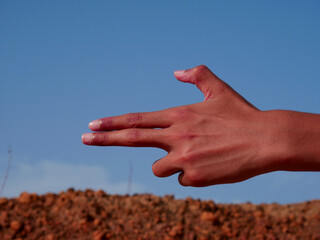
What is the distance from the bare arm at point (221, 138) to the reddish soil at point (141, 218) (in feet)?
8.70

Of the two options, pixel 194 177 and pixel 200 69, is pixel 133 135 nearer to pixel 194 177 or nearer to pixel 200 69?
pixel 194 177

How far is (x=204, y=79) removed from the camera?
7.91 feet

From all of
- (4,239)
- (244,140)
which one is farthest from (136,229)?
(244,140)

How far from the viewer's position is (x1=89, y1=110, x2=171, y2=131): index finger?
2.24 m

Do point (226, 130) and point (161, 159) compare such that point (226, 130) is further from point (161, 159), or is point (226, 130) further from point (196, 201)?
point (196, 201)

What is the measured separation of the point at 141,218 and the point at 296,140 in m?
3.14

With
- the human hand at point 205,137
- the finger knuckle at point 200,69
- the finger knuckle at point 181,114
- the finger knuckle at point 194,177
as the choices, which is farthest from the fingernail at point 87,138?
the finger knuckle at point 200,69

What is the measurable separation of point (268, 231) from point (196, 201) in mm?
1067

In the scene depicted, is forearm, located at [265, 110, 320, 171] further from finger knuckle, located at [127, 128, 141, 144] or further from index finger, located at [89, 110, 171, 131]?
finger knuckle, located at [127, 128, 141, 144]

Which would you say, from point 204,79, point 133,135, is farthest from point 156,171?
point 204,79

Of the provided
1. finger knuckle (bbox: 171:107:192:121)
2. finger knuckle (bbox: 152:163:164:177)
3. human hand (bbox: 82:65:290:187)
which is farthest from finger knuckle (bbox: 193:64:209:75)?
finger knuckle (bbox: 152:163:164:177)

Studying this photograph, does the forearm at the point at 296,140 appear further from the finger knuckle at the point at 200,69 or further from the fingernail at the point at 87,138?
the fingernail at the point at 87,138

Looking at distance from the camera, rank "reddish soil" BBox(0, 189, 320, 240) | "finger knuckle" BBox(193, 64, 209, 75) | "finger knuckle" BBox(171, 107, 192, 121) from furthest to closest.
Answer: "reddish soil" BBox(0, 189, 320, 240) < "finger knuckle" BBox(193, 64, 209, 75) < "finger knuckle" BBox(171, 107, 192, 121)

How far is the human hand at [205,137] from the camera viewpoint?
2.09 meters
